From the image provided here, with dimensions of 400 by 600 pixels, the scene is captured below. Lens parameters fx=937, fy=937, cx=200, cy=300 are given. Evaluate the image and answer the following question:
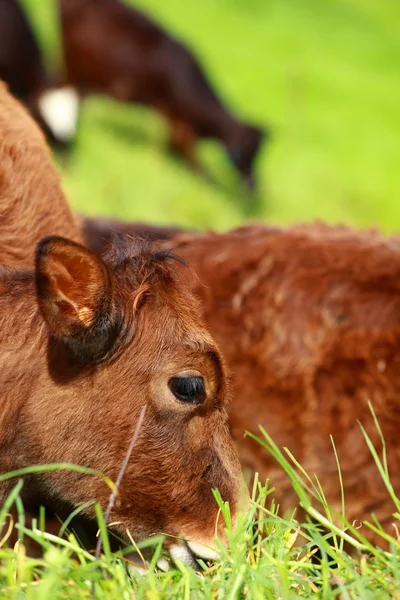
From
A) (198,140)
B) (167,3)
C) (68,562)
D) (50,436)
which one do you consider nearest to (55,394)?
(50,436)

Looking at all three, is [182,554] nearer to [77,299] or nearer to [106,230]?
[77,299]

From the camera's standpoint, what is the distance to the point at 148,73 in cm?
1627

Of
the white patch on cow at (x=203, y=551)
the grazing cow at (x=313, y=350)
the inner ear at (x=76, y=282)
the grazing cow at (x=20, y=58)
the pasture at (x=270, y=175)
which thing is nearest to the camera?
the pasture at (x=270, y=175)

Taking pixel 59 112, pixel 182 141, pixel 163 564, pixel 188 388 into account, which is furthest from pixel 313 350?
pixel 182 141

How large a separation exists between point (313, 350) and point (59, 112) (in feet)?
27.7

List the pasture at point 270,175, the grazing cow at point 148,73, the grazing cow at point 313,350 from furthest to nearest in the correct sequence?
the grazing cow at point 148,73 → the grazing cow at point 313,350 → the pasture at point 270,175

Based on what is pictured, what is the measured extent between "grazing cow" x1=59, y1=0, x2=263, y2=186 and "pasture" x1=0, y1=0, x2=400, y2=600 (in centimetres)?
51

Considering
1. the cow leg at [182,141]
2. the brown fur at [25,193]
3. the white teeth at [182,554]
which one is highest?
the cow leg at [182,141]

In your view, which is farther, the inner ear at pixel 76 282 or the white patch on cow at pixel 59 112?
the white patch on cow at pixel 59 112

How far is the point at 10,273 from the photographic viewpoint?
140 inches

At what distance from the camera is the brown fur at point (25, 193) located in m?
4.18

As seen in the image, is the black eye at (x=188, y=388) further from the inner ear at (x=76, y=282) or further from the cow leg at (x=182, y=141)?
the cow leg at (x=182, y=141)

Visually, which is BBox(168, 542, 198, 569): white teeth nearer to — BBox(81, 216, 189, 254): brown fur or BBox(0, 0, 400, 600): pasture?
BBox(0, 0, 400, 600): pasture

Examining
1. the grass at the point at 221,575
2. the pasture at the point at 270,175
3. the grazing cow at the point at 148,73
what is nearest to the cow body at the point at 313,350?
the pasture at the point at 270,175
